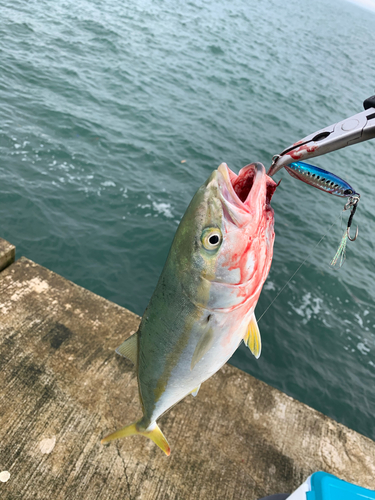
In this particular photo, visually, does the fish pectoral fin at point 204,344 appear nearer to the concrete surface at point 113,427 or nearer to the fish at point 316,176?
the fish at point 316,176

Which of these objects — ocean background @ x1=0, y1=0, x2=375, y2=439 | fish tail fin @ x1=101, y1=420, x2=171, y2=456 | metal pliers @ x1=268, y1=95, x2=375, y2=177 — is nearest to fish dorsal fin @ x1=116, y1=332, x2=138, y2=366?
fish tail fin @ x1=101, y1=420, x2=171, y2=456

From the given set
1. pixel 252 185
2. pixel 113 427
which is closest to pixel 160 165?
pixel 113 427

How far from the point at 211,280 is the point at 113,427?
1.87 meters

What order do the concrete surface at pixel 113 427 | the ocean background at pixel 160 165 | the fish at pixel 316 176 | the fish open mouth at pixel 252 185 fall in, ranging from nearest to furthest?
the fish open mouth at pixel 252 185, the fish at pixel 316 176, the concrete surface at pixel 113 427, the ocean background at pixel 160 165

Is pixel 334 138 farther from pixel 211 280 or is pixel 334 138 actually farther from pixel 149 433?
pixel 149 433

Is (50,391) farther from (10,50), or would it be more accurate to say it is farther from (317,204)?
(10,50)

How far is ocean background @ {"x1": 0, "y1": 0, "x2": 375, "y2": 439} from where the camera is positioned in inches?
251

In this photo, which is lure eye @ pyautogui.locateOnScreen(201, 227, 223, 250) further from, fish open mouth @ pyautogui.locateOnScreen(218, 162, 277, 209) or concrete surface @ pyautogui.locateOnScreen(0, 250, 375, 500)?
concrete surface @ pyautogui.locateOnScreen(0, 250, 375, 500)

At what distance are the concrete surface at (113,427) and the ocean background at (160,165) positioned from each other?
2270 millimetres

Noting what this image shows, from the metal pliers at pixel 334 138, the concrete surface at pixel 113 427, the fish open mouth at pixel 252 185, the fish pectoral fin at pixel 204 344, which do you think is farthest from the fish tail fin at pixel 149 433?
the metal pliers at pixel 334 138

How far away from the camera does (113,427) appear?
306 centimetres

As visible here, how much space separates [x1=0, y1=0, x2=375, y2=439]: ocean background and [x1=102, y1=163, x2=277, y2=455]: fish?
12.5 feet

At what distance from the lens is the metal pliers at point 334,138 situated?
212 centimetres

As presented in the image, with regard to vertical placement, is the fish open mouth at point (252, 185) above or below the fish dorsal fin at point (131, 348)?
above
